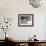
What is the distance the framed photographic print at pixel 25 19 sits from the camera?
4.86 meters

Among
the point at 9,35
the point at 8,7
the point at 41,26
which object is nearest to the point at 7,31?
the point at 9,35

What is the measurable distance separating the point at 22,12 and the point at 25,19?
29 cm

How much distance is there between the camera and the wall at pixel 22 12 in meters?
4.83

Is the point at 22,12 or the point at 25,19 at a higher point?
the point at 22,12

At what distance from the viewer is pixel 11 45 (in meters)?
3.94

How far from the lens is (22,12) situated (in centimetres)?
488

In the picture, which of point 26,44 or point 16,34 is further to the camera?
point 16,34

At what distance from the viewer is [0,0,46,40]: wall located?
483 centimetres

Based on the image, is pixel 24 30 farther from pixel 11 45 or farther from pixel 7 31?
pixel 11 45

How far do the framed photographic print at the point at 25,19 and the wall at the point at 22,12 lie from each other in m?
0.11

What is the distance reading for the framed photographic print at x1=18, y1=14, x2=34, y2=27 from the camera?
4.86 m

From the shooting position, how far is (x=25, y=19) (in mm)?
4887

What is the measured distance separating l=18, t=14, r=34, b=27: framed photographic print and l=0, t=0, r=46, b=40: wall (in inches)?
4.5

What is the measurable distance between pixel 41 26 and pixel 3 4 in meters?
1.67
